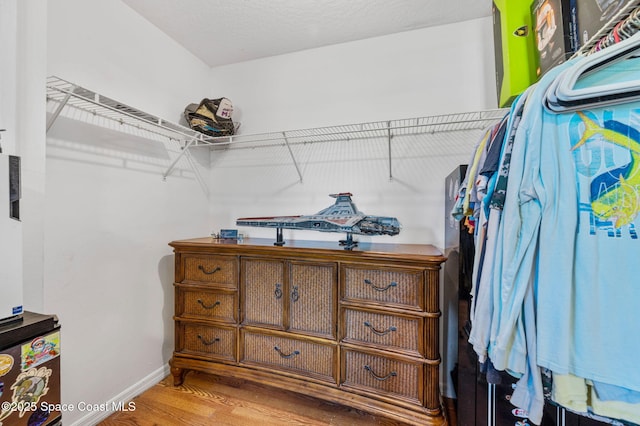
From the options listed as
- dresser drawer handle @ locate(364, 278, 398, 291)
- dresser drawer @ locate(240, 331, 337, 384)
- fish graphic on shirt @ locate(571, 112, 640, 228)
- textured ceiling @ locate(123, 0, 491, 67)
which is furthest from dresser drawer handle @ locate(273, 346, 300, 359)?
textured ceiling @ locate(123, 0, 491, 67)

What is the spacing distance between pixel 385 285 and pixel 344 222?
1.20 feet

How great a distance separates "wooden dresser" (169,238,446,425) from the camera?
1193 mm

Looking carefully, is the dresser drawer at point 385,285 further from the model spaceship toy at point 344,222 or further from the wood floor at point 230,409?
the wood floor at point 230,409

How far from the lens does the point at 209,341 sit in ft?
5.05

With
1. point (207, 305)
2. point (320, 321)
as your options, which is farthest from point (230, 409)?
point (320, 321)

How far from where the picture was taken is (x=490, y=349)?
2.18ft

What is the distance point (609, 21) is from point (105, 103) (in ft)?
5.95

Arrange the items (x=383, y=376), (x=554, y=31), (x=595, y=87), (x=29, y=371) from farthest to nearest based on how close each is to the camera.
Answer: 1. (x=383, y=376)
2. (x=554, y=31)
3. (x=29, y=371)
4. (x=595, y=87)

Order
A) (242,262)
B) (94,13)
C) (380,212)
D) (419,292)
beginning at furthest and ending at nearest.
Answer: (380,212) < (242,262) < (94,13) < (419,292)

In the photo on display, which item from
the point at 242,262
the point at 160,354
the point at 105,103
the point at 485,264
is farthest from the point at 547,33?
the point at 160,354

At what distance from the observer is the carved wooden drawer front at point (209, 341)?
4.94 feet

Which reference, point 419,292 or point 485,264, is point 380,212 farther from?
point 485,264

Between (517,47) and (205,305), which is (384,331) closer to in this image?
(205,305)

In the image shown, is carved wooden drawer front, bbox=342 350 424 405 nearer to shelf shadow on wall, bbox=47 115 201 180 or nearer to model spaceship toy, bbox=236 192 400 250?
model spaceship toy, bbox=236 192 400 250
